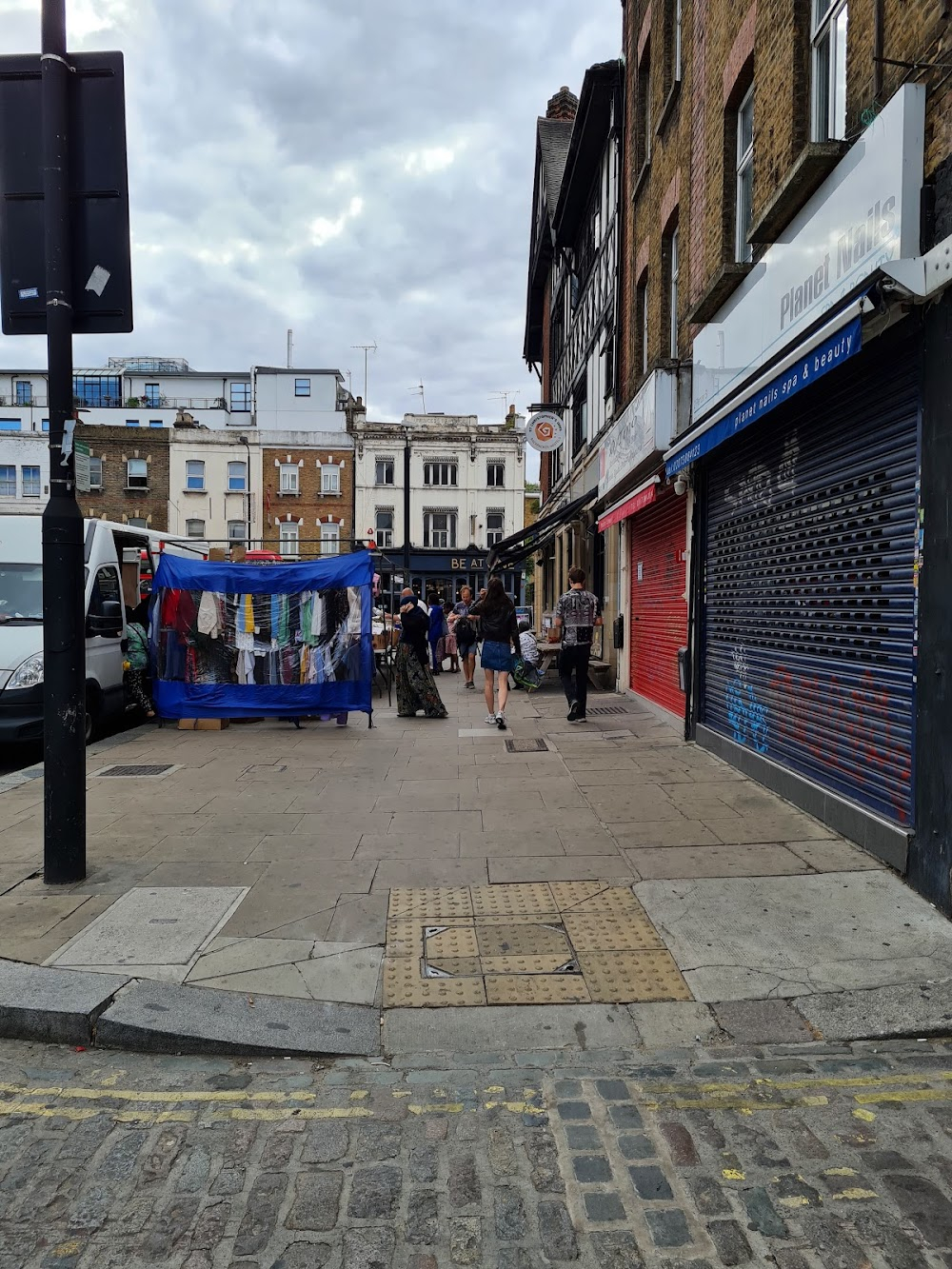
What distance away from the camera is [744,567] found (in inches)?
298

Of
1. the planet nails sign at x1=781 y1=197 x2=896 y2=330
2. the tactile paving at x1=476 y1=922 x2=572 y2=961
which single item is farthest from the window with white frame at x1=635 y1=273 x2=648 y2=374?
the tactile paving at x1=476 y1=922 x2=572 y2=961

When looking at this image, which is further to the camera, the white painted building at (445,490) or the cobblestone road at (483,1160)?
the white painted building at (445,490)

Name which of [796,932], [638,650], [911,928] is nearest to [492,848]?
[796,932]

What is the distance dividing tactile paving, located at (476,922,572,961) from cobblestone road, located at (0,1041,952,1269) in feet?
2.52

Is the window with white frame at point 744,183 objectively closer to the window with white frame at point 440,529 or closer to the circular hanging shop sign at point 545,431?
the circular hanging shop sign at point 545,431

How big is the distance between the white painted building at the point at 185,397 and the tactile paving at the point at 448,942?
1606 inches

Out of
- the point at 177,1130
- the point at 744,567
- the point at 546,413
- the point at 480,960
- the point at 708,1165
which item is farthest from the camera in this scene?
the point at 546,413

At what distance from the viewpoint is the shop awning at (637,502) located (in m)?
10.0

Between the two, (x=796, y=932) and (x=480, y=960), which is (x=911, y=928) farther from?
(x=480, y=960)

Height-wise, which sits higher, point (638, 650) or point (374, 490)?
point (374, 490)

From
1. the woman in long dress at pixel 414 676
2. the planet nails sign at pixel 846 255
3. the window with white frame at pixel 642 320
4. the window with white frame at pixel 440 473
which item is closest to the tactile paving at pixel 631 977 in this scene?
the planet nails sign at pixel 846 255

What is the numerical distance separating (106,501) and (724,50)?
40.2 metres

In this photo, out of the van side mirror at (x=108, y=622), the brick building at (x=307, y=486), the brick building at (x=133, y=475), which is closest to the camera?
the van side mirror at (x=108, y=622)

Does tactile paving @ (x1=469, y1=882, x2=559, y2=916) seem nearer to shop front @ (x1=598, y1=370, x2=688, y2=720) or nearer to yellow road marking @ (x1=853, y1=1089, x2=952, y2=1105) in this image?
yellow road marking @ (x1=853, y1=1089, x2=952, y2=1105)
